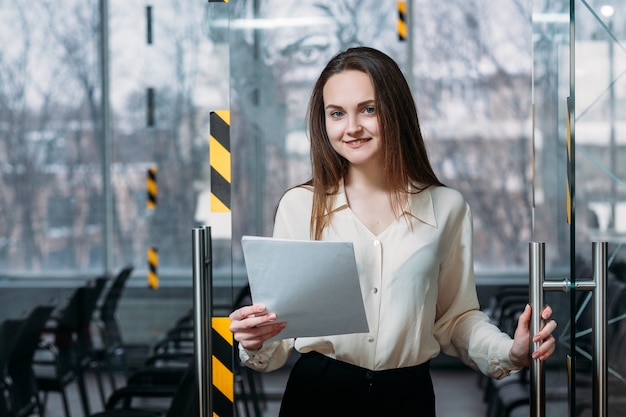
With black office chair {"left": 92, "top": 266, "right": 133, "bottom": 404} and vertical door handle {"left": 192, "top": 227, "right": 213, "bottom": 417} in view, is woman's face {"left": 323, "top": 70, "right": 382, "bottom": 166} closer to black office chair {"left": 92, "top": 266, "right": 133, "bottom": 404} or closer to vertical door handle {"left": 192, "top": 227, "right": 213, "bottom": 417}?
vertical door handle {"left": 192, "top": 227, "right": 213, "bottom": 417}

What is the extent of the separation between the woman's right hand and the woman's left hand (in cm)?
37

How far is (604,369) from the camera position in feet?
4.49

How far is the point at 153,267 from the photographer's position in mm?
4637

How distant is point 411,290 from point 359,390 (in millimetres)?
187

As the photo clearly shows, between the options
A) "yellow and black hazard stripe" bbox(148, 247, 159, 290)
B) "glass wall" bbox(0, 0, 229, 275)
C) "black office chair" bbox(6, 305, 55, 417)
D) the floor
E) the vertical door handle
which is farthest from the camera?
"yellow and black hazard stripe" bbox(148, 247, 159, 290)

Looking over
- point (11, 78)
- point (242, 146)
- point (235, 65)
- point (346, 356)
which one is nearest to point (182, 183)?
point (242, 146)

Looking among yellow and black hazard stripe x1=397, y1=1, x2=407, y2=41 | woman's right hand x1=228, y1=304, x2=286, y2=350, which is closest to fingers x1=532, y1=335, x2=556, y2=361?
woman's right hand x1=228, y1=304, x2=286, y2=350

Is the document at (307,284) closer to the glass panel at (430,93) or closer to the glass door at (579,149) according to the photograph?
the glass door at (579,149)

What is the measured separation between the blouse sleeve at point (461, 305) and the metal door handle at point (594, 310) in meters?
0.11

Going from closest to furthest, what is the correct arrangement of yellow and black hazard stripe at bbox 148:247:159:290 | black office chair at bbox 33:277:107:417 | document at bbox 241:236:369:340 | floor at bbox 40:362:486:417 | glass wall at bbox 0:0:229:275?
document at bbox 241:236:369:340
floor at bbox 40:362:486:417
black office chair at bbox 33:277:107:417
glass wall at bbox 0:0:229:275
yellow and black hazard stripe at bbox 148:247:159:290

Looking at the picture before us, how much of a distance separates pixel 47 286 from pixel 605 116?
3.77 meters

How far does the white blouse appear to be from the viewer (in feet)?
4.68

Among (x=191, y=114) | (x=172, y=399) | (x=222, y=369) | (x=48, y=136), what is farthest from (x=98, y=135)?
(x=222, y=369)

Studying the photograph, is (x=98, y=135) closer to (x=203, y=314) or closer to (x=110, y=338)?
(x=110, y=338)
